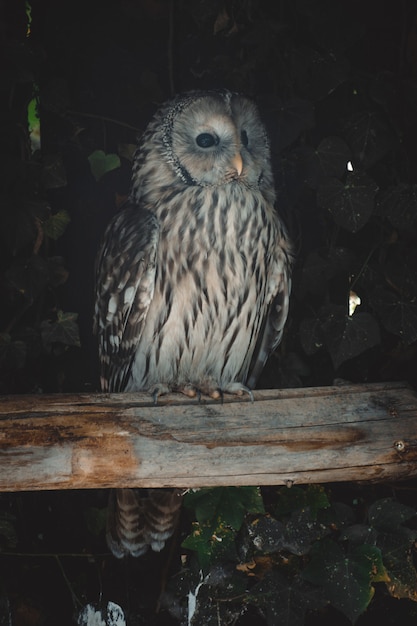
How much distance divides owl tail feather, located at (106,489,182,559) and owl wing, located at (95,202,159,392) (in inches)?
12.1

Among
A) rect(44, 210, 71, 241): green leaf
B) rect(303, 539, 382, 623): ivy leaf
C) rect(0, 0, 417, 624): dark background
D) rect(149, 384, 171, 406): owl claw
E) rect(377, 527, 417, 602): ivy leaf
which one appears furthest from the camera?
rect(44, 210, 71, 241): green leaf

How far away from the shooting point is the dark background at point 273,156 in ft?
6.84

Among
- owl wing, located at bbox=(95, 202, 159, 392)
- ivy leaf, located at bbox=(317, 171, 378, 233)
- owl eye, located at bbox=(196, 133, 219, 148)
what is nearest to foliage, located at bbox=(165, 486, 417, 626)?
owl wing, located at bbox=(95, 202, 159, 392)

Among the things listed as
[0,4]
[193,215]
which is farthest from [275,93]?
[0,4]

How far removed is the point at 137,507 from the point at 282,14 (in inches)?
57.6

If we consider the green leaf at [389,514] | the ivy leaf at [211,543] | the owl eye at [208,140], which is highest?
the owl eye at [208,140]

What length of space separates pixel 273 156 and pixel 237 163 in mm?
254

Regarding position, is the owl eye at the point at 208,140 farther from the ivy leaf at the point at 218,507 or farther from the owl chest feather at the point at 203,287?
the ivy leaf at the point at 218,507

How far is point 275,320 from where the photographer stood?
2240 millimetres

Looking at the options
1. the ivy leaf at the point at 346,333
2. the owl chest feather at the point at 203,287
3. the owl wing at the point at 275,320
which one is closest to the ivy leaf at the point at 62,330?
the owl chest feather at the point at 203,287

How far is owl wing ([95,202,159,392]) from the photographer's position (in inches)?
78.4

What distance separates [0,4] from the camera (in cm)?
213

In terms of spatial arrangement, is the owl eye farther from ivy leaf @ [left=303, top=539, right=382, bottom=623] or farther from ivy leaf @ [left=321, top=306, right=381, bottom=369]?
ivy leaf @ [left=303, top=539, right=382, bottom=623]

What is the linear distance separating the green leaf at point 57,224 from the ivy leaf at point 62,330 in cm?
23
